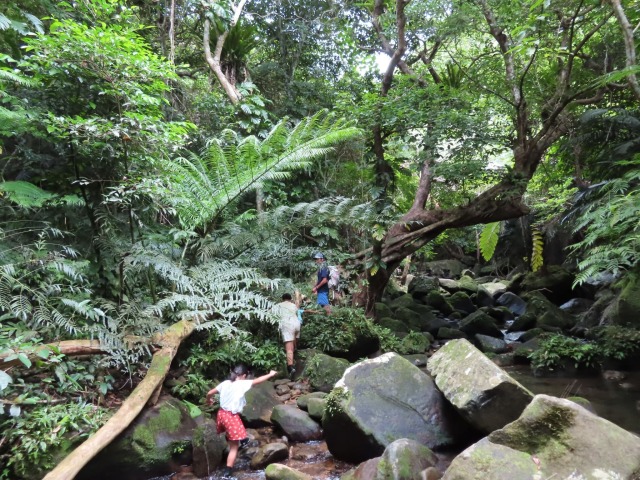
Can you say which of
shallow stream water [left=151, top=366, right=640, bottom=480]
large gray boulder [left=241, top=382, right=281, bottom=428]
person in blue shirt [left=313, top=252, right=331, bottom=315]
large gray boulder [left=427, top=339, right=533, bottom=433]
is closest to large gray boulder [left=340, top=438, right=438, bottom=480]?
shallow stream water [left=151, top=366, right=640, bottom=480]

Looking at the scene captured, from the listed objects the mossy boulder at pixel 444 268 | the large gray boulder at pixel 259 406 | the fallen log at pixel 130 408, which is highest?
the fallen log at pixel 130 408

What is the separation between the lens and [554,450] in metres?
2.82

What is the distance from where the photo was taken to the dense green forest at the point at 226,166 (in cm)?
404

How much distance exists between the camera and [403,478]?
126 inches

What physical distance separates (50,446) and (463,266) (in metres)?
17.7

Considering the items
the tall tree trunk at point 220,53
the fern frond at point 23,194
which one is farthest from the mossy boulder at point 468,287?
the fern frond at point 23,194

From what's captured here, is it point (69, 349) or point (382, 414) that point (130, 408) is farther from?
point (382, 414)

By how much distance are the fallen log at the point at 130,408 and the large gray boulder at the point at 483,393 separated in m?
2.88

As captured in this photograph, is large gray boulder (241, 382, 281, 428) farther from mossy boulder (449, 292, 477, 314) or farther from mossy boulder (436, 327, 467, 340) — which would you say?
mossy boulder (449, 292, 477, 314)

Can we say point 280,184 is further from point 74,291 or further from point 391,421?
point 391,421

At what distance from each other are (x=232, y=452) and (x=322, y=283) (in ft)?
11.0

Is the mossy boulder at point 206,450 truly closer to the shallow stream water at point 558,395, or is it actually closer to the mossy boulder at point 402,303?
the shallow stream water at point 558,395

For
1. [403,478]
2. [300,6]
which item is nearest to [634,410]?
[403,478]

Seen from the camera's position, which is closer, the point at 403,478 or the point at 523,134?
the point at 403,478
